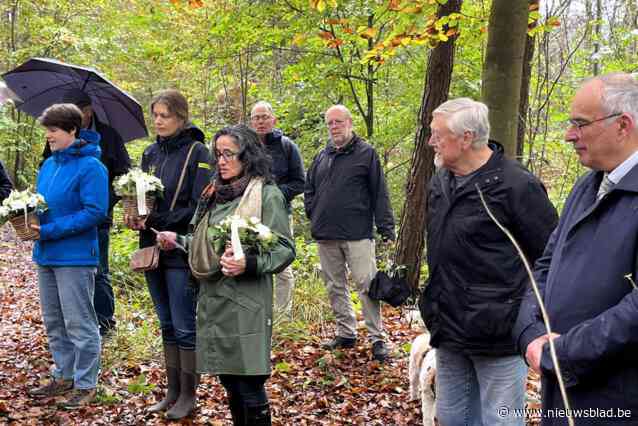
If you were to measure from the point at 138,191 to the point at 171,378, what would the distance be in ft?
5.28

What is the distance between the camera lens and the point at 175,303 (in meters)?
4.58

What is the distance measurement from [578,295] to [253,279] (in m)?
1.96

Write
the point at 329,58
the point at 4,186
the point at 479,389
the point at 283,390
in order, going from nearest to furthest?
the point at 479,389, the point at 4,186, the point at 283,390, the point at 329,58

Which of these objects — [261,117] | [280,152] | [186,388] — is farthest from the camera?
[280,152]

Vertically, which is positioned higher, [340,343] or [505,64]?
[505,64]

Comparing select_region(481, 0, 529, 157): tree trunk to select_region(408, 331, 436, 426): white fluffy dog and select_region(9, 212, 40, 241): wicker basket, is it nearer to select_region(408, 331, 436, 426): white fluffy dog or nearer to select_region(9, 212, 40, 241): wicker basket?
select_region(408, 331, 436, 426): white fluffy dog

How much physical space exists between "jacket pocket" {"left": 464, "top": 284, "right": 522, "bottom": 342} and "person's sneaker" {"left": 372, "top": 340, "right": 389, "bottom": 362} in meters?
3.11

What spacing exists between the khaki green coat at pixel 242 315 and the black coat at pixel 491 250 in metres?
1.06

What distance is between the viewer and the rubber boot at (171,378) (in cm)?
486

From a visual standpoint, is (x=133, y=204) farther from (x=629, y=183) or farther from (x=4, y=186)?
(x=629, y=183)

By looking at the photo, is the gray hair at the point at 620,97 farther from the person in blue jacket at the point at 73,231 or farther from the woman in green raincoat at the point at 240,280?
the person in blue jacket at the point at 73,231

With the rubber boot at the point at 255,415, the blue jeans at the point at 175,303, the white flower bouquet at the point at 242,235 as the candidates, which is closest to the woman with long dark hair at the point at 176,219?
the blue jeans at the point at 175,303

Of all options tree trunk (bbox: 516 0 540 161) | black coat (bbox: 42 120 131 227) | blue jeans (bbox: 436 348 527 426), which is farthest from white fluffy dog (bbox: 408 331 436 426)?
tree trunk (bbox: 516 0 540 161)

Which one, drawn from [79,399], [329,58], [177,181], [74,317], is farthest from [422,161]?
[79,399]
